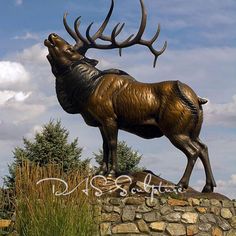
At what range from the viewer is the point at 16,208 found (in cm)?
648

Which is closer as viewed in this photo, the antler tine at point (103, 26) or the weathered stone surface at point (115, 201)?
the weathered stone surface at point (115, 201)

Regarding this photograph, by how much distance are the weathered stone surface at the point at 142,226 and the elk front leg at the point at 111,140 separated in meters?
0.91

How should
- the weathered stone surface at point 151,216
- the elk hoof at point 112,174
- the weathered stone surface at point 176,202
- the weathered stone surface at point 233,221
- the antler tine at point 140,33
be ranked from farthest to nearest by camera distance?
the antler tine at point 140,33, the elk hoof at point 112,174, the weathered stone surface at point 233,221, the weathered stone surface at point 176,202, the weathered stone surface at point 151,216

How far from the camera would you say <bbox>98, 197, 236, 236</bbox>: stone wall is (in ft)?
24.9

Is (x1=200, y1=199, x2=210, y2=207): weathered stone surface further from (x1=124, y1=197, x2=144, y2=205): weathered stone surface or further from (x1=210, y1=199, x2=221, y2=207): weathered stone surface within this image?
(x1=124, y1=197, x2=144, y2=205): weathered stone surface

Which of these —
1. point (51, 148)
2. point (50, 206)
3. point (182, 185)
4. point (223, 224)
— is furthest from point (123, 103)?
point (51, 148)

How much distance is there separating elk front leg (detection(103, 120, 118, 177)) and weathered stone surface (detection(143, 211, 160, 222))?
0.88 metres

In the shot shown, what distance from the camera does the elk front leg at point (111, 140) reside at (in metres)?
8.30

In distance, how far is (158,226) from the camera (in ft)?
24.9

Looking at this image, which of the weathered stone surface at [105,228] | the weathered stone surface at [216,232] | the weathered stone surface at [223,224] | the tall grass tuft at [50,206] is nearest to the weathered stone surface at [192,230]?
the weathered stone surface at [216,232]

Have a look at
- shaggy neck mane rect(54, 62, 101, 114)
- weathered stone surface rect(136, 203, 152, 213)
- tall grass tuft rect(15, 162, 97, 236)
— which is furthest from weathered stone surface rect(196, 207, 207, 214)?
shaggy neck mane rect(54, 62, 101, 114)

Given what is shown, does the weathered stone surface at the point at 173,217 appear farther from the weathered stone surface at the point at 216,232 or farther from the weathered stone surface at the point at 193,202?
the weathered stone surface at the point at 216,232

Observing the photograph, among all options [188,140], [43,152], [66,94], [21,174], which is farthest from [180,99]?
[43,152]

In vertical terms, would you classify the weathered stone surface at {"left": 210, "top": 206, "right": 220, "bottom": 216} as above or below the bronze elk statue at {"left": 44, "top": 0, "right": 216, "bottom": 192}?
below
